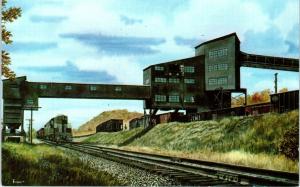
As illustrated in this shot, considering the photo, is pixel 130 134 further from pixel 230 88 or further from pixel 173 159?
pixel 173 159

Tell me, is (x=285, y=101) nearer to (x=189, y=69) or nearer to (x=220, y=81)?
(x=220, y=81)

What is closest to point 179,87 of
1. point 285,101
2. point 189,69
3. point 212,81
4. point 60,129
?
point 189,69

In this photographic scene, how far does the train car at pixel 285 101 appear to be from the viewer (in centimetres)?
2040

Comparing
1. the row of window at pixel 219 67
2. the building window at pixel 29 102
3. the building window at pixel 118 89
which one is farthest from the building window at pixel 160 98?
the building window at pixel 29 102

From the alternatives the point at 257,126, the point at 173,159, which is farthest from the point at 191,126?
the point at 173,159

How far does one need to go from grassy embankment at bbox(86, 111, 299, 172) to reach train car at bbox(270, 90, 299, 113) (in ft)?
1.73

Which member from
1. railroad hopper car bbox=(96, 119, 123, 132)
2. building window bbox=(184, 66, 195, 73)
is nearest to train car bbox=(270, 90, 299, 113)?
building window bbox=(184, 66, 195, 73)

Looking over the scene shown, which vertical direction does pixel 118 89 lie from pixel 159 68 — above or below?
below

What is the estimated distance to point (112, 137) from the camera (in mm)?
47281

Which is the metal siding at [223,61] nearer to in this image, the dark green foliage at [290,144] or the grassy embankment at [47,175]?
the dark green foliage at [290,144]

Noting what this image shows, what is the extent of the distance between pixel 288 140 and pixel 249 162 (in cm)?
155

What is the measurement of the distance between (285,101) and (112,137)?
28319 mm

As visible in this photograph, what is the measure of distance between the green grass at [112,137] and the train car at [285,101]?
21178mm

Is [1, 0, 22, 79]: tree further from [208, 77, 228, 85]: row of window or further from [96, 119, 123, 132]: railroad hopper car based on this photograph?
[96, 119, 123, 132]: railroad hopper car
